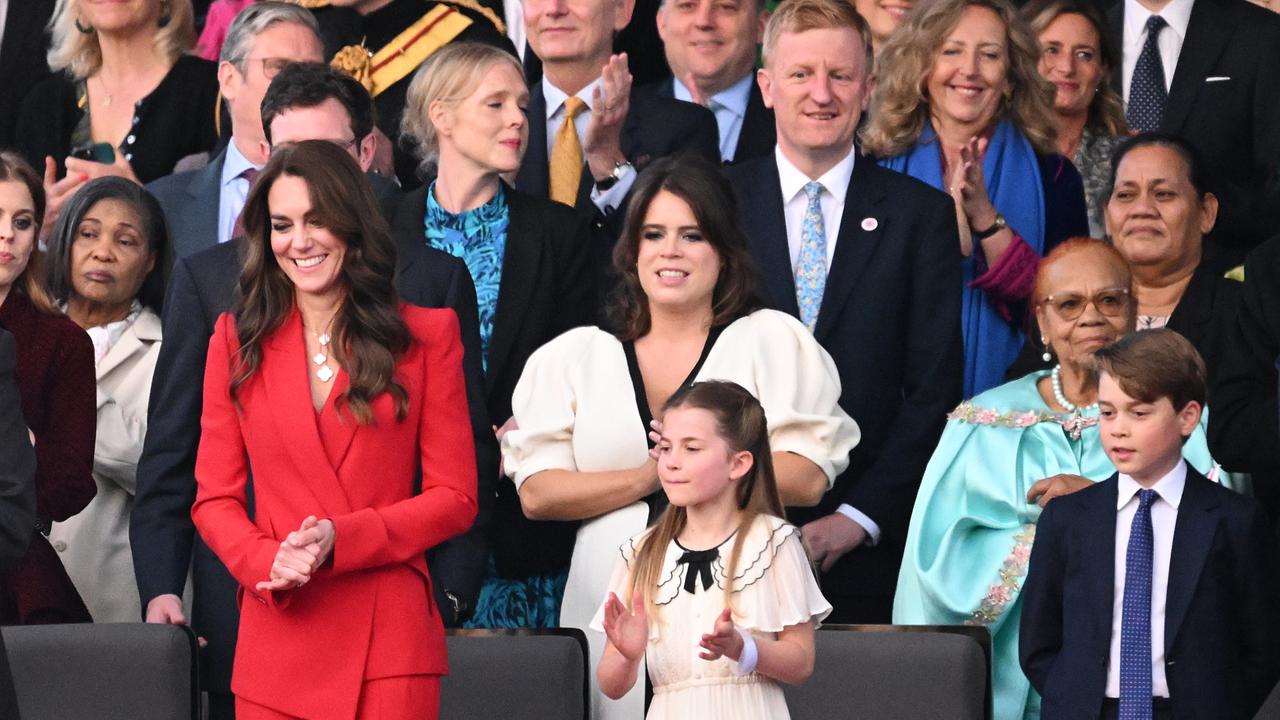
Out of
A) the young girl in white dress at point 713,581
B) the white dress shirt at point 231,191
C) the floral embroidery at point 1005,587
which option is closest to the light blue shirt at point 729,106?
the white dress shirt at point 231,191

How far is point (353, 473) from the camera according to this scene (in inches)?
151

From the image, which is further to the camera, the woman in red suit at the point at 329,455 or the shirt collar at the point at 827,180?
the shirt collar at the point at 827,180

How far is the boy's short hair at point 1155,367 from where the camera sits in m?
4.55

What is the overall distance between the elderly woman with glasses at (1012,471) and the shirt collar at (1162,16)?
1.77 metres

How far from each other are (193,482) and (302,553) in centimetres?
80

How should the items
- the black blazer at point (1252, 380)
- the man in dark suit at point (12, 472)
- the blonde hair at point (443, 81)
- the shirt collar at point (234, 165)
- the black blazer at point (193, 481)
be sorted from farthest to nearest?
the shirt collar at point (234, 165)
the blonde hair at point (443, 81)
the black blazer at point (1252, 380)
the black blazer at point (193, 481)
the man in dark suit at point (12, 472)

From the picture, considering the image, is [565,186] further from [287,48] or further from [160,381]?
[160,381]

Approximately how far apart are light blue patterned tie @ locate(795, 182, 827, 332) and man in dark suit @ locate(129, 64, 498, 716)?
1066 mm

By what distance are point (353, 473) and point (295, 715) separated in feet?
1.42

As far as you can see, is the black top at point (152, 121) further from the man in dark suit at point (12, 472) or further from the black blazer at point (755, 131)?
the man in dark suit at point (12, 472)

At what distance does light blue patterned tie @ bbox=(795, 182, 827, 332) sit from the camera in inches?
216

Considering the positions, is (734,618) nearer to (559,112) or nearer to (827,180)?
(827,180)

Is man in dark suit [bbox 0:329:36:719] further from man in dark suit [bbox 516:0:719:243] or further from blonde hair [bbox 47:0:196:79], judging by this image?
blonde hair [bbox 47:0:196:79]

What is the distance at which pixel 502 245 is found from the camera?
561 cm
